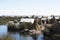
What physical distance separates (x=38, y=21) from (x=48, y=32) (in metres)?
20.1

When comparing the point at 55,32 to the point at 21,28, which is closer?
the point at 55,32

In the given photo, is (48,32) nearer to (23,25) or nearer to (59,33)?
(59,33)

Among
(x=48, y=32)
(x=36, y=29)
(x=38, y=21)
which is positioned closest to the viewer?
(x=48, y=32)

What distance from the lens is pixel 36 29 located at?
152ft

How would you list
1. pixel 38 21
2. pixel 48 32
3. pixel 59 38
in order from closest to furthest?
pixel 59 38, pixel 48 32, pixel 38 21

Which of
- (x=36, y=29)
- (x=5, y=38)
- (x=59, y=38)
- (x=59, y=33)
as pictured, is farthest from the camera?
(x=36, y=29)

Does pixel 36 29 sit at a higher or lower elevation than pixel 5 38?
lower

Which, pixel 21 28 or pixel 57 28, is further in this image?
pixel 21 28

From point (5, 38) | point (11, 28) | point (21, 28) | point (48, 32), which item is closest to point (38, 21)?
point (21, 28)

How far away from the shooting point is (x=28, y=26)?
50438 mm

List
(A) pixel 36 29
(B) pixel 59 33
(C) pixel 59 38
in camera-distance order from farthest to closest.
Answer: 1. (A) pixel 36 29
2. (B) pixel 59 33
3. (C) pixel 59 38

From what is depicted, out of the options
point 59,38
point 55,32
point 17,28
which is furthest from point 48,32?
point 17,28

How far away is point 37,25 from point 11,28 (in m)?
9.30

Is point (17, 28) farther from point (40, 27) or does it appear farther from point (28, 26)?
point (40, 27)
